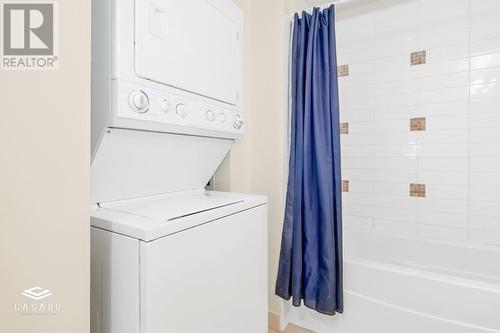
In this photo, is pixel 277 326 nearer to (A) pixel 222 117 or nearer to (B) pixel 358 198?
(B) pixel 358 198

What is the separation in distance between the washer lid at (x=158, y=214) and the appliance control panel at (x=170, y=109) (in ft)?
1.17

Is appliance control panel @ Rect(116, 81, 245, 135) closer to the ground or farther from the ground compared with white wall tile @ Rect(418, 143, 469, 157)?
farther from the ground

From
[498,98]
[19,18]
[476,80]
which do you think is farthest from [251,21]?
[498,98]

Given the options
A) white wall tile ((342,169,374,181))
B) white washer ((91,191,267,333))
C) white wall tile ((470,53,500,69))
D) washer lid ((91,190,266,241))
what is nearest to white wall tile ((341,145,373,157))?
white wall tile ((342,169,374,181))

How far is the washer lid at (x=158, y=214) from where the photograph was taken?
83 cm

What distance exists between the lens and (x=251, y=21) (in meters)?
1.88

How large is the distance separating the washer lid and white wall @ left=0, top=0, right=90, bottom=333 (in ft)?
0.53

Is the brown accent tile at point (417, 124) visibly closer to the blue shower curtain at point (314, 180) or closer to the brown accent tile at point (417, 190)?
the brown accent tile at point (417, 190)

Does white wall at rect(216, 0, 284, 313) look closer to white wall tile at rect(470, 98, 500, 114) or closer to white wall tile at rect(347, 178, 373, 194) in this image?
white wall tile at rect(347, 178, 373, 194)

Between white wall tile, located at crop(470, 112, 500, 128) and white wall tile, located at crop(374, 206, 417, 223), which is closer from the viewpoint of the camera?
white wall tile, located at crop(470, 112, 500, 128)

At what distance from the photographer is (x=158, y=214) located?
97 centimetres

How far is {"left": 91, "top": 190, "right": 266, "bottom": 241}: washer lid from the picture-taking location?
0.83 meters

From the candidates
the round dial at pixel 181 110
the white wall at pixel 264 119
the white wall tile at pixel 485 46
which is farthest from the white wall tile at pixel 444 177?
the round dial at pixel 181 110

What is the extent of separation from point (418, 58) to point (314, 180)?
1.48 metres
